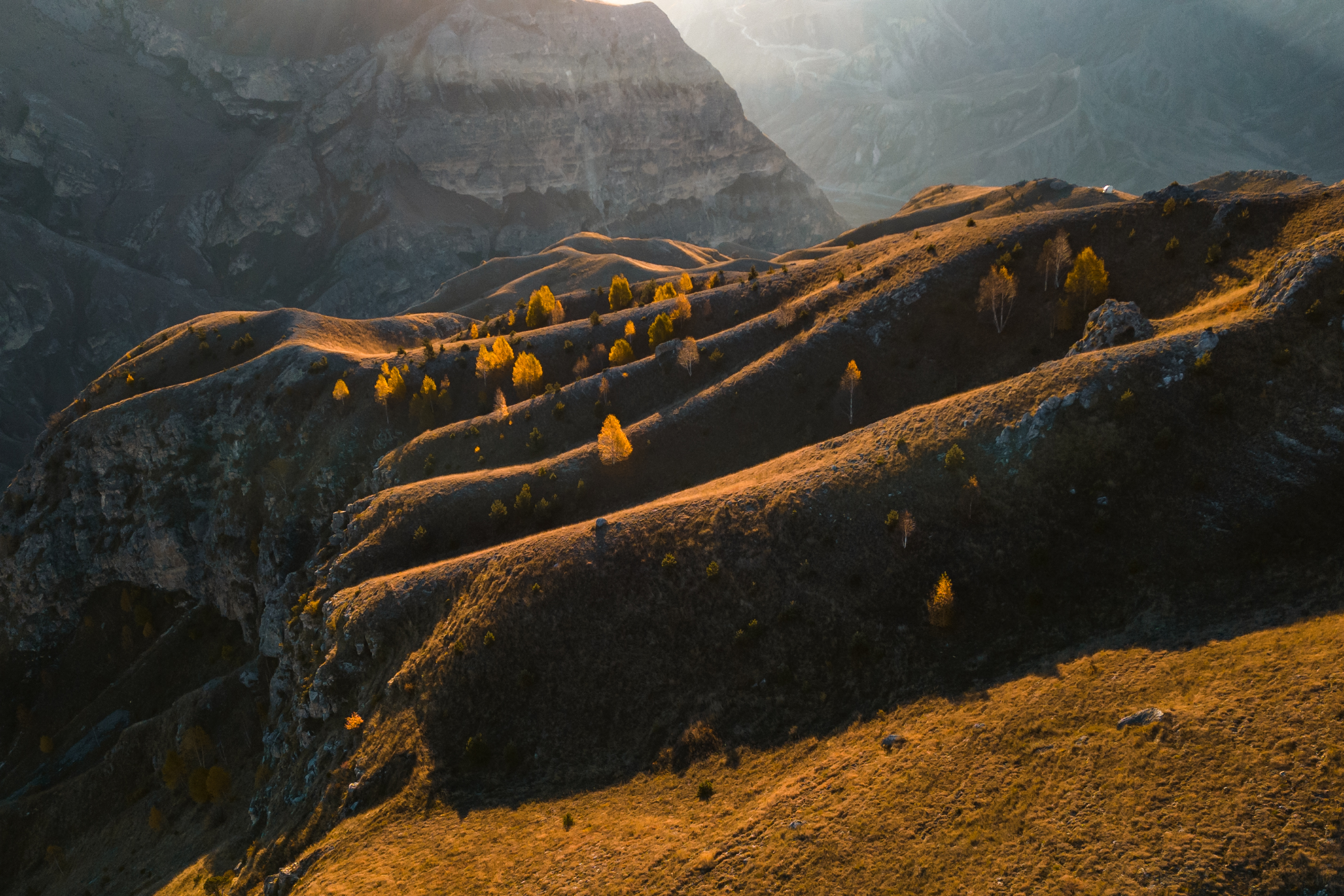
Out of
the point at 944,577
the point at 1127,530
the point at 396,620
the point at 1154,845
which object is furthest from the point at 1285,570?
the point at 396,620

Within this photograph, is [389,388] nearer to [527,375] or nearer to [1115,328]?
[527,375]

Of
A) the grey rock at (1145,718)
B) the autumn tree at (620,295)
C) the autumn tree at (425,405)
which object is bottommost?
the grey rock at (1145,718)

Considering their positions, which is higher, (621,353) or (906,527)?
(621,353)

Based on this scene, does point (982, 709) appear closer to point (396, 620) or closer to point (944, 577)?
point (944, 577)

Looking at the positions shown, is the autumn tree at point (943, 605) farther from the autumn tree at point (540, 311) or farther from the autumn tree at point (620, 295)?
the autumn tree at point (540, 311)

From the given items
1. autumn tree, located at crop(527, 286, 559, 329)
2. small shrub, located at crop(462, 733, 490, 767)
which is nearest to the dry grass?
small shrub, located at crop(462, 733, 490, 767)

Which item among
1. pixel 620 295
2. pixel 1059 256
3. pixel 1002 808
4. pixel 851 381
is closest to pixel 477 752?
pixel 1002 808

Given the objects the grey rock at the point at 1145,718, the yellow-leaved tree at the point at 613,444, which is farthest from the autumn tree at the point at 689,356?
the grey rock at the point at 1145,718
